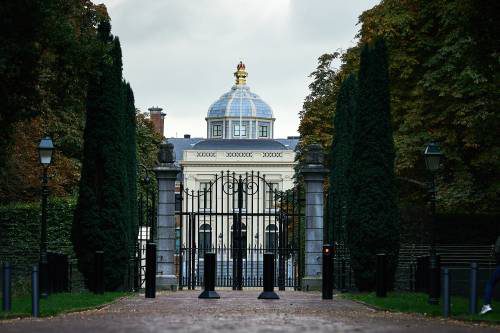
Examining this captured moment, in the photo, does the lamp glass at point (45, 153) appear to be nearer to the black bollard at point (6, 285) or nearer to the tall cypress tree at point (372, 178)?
the black bollard at point (6, 285)

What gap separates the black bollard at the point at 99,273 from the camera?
73.9ft

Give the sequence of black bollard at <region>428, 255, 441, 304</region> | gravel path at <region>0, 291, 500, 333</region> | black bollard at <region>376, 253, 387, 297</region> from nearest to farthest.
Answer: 1. gravel path at <region>0, 291, 500, 333</region>
2. black bollard at <region>428, 255, 441, 304</region>
3. black bollard at <region>376, 253, 387, 297</region>

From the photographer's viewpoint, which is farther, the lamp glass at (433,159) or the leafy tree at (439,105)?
the leafy tree at (439,105)

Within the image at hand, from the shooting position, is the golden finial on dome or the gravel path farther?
the golden finial on dome

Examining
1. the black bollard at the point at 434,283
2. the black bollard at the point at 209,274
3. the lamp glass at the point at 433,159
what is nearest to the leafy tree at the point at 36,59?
the black bollard at the point at 209,274

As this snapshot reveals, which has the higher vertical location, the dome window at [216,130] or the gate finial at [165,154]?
the dome window at [216,130]

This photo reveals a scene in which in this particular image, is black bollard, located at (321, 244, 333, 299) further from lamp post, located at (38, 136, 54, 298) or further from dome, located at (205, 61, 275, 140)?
dome, located at (205, 61, 275, 140)

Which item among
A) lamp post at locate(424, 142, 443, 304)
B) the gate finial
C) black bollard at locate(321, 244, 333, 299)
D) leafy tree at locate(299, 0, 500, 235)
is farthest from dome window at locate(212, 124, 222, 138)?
lamp post at locate(424, 142, 443, 304)

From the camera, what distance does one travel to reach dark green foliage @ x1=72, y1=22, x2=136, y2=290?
24.1m

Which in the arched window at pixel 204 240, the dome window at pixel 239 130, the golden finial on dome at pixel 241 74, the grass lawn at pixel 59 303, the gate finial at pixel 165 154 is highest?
the golden finial on dome at pixel 241 74

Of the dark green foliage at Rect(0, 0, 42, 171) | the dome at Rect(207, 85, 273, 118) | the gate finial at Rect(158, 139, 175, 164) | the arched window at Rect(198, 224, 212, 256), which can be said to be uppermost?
the dome at Rect(207, 85, 273, 118)

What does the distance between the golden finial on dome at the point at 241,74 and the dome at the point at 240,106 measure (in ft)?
5.39

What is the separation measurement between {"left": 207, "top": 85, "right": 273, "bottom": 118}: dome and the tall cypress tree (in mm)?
81107

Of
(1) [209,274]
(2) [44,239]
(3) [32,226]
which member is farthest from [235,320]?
(3) [32,226]
